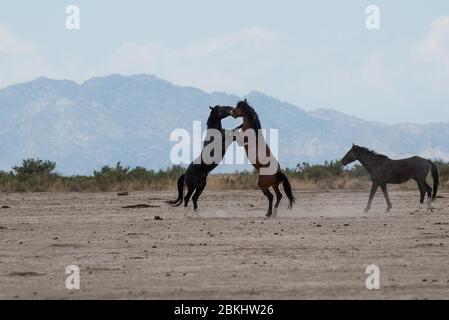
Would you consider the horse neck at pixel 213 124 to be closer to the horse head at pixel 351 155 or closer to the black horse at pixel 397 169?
the black horse at pixel 397 169

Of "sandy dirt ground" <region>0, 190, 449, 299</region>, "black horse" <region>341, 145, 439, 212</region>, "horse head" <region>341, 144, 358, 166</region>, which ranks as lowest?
"sandy dirt ground" <region>0, 190, 449, 299</region>

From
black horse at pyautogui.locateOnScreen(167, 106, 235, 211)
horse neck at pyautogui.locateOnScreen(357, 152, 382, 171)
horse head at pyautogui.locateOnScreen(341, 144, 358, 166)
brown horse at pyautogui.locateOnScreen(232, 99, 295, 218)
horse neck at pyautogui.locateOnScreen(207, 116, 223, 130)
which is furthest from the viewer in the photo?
horse head at pyautogui.locateOnScreen(341, 144, 358, 166)

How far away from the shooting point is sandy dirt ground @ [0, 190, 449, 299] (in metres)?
12.9

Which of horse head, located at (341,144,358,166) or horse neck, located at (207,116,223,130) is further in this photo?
horse head, located at (341,144,358,166)

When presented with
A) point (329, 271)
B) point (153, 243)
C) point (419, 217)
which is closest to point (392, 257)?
point (329, 271)

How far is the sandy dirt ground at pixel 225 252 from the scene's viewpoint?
1289 cm

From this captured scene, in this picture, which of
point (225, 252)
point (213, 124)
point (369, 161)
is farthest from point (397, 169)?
point (225, 252)

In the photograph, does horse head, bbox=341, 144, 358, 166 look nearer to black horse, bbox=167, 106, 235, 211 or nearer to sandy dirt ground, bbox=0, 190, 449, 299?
sandy dirt ground, bbox=0, 190, 449, 299

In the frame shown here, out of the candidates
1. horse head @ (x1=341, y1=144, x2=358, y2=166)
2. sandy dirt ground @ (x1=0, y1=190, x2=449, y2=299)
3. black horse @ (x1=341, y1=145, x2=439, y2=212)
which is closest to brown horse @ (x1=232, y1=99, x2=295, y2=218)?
sandy dirt ground @ (x1=0, y1=190, x2=449, y2=299)

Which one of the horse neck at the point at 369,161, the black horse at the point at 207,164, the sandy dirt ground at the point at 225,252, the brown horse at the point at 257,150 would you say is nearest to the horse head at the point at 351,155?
the horse neck at the point at 369,161

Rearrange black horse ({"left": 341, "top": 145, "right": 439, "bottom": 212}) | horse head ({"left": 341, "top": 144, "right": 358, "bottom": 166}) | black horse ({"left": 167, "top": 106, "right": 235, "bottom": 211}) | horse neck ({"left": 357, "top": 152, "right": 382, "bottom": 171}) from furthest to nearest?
horse head ({"left": 341, "top": 144, "right": 358, "bottom": 166})
horse neck ({"left": 357, "top": 152, "right": 382, "bottom": 171})
black horse ({"left": 341, "top": 145, "right": 439, "bottom": 212})
black horse ({"left": 167, "top": 106, "right": 235, "bottom": 211})

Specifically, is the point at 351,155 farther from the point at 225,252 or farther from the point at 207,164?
the point at 225,252
